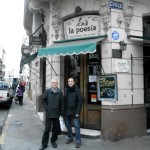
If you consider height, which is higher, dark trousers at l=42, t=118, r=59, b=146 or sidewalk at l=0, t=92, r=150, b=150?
dark trousers at l=42, t=118, r=59, b=146

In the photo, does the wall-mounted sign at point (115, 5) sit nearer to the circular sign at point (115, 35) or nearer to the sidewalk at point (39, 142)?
the circular sign at point (115, 35)

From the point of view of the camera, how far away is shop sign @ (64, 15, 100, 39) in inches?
360

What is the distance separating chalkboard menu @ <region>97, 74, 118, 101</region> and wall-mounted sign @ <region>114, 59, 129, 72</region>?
0.33 metres

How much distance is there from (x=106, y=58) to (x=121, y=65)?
52 centimetres

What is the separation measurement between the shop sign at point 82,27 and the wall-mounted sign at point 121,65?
1.26 metres

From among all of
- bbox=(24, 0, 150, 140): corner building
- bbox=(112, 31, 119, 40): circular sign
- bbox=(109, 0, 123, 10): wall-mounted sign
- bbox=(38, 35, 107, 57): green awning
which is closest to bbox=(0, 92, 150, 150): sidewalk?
bbox=(24, 0, 150, 140): corner building

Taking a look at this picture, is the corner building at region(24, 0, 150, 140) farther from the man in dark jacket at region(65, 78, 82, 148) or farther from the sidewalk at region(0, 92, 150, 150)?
the man in dark jacket at region(65, 78, 82, 148)

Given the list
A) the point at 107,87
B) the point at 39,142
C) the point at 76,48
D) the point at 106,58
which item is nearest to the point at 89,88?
the point at 107,87

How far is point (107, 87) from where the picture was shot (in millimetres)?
8461

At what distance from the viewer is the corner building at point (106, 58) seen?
838cm

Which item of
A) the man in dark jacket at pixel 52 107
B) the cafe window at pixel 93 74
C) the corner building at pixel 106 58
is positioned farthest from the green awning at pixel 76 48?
the man in dark jacket at pixel 52 107

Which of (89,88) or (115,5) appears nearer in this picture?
(115,5)

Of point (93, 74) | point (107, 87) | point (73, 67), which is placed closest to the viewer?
point (107, 87)

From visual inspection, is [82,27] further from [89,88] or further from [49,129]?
[49,129]
